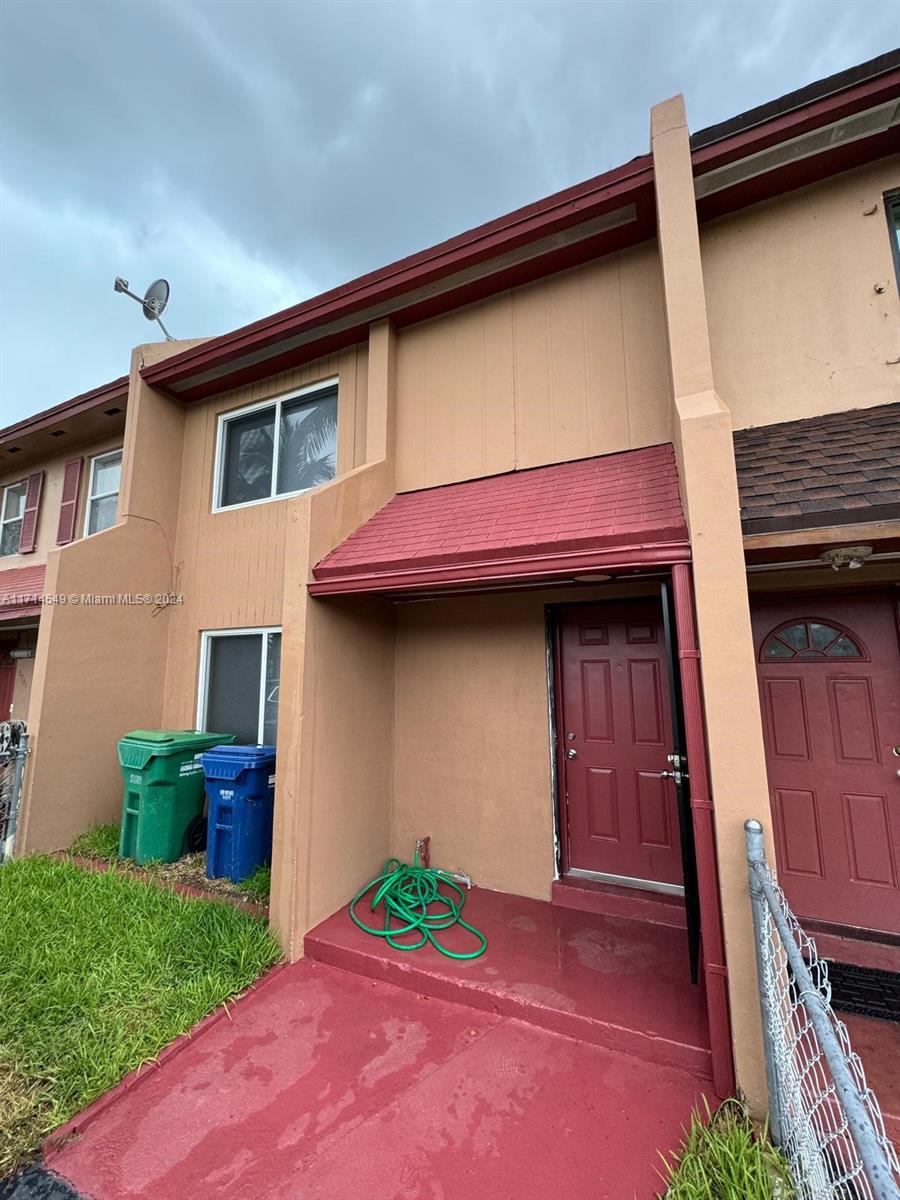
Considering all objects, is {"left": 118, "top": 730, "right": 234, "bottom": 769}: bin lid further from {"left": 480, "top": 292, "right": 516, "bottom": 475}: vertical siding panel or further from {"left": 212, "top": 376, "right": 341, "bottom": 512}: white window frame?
{"left": 480, "top": 292, "right": 516, "bottom": 475}: vertical siding panel

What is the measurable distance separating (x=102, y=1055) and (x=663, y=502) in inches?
162

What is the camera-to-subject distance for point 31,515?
7.70m

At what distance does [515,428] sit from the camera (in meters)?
4.36

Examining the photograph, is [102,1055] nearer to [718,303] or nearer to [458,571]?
[458,571]

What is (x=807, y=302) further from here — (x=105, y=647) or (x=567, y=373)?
(x=105, y=647)

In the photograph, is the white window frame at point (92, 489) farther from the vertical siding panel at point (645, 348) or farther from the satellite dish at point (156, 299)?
the vertical siding panel at point (645, 348)

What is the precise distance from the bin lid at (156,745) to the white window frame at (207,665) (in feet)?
1.69

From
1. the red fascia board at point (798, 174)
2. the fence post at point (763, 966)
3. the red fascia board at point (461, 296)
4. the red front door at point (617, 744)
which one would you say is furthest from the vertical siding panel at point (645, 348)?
the fence post at point (763, 966)

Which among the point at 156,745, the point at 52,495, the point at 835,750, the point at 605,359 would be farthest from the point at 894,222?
the point at 52,495

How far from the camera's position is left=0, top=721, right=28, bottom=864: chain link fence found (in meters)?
4.66

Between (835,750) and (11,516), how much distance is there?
11.4 m

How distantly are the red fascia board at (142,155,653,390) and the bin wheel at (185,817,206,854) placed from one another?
15.9 ft

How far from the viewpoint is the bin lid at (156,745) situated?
446 centimetres

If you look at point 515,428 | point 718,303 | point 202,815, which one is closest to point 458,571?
point 515,428
